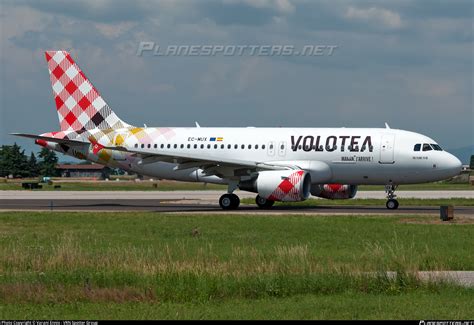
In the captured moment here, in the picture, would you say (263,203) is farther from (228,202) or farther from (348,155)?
(348,155)

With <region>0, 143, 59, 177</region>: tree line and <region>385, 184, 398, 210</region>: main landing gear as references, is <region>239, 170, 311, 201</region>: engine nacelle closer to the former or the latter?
<region>385, 184, 398, 210</region>: main landing gear

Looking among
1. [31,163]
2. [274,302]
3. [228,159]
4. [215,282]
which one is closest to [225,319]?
[274,302]

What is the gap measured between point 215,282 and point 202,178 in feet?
98.2

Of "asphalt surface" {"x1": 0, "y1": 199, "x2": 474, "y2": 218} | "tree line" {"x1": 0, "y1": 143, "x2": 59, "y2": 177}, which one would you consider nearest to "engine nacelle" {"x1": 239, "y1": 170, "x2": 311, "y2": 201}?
"asphalt surface" {"x1": 0, "y1": 199, "x2": 474, "y2": 218}

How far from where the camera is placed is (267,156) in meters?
45.8

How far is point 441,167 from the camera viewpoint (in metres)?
43.6

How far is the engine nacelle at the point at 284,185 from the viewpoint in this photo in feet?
135

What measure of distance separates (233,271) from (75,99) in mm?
34111

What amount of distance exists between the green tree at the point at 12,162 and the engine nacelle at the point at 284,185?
141140mm

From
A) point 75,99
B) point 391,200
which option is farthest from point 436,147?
point 75,99

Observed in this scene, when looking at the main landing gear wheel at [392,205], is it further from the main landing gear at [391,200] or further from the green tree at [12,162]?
the green tree at [12,162]

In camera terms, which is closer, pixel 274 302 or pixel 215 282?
pixel 274 302

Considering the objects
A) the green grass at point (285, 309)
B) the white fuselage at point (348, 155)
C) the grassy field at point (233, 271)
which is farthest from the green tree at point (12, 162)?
the green grass at point (285, 309)

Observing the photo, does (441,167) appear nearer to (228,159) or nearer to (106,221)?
(228,159)
